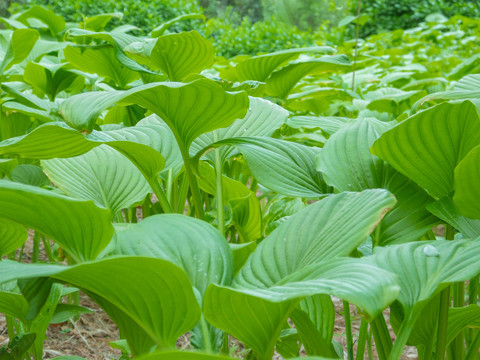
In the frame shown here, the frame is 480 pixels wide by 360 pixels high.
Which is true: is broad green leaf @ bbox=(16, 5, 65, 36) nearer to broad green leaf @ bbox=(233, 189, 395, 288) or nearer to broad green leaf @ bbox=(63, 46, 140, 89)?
broad green leaf @ bbox=(63, 46, 140, 89)

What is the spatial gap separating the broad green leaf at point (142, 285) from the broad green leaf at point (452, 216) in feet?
1.04

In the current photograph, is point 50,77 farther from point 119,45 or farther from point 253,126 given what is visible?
point 253,126

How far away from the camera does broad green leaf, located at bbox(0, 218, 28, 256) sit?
27.5 inches

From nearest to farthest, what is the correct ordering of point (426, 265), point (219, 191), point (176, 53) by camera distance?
1. point (426, 265)
2. point (219, 191)
3. point (176, 53)

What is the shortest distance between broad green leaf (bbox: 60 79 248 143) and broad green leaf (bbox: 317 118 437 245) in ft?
0.46

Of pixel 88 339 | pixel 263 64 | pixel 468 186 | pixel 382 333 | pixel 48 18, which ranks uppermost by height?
pixel 468 186

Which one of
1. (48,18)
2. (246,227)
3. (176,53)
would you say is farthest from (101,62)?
(48,18)

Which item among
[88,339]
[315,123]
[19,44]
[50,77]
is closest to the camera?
[315,123]

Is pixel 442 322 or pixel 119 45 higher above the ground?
pixel 119 45

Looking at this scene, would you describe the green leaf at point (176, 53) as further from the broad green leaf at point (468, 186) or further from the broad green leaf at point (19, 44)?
the broad green leaf at point (468, 186)

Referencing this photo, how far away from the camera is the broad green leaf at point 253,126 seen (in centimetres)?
94

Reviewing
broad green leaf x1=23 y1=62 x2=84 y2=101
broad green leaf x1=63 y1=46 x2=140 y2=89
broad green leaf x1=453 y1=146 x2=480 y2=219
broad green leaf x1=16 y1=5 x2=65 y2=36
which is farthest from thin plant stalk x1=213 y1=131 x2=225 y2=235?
broad green leaf x1=16 y1=5 x2=65 y2=36

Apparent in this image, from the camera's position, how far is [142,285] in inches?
19.4

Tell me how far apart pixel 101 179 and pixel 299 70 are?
578 mm
